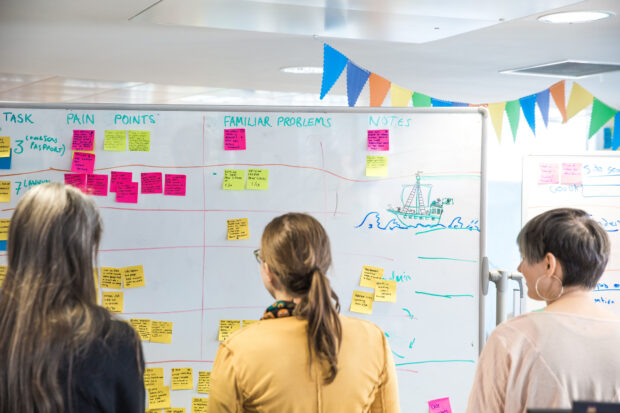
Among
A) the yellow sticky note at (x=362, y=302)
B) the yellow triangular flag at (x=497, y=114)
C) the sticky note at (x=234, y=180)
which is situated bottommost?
the yellow sticky note at (x=362, y=302)

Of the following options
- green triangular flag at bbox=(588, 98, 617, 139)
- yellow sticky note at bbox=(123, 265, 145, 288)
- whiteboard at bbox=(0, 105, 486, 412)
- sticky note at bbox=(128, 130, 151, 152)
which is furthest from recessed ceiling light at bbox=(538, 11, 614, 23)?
yellow sticky note at bbox=(123, 265, 145, 288)

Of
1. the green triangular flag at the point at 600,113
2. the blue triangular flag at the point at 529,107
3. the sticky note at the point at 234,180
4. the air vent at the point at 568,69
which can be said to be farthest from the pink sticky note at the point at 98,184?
the air vent at the point at 568,69

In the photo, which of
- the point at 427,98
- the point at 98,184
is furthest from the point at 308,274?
the point at 427,98

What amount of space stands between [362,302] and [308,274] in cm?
107

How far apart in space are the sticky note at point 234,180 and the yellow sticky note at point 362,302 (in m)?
0.60

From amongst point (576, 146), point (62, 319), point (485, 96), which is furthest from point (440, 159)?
point (576, 146)

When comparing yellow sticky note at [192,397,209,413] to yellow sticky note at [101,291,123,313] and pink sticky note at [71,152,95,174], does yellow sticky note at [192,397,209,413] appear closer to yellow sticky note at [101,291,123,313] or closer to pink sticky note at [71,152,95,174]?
yellow sticky note at [101,291,123,313]

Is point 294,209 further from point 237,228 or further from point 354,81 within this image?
point 354,81

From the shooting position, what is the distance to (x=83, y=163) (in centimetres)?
254

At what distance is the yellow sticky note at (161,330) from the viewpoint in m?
2.53

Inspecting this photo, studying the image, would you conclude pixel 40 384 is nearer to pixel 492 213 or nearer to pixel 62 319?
pixel 62 319

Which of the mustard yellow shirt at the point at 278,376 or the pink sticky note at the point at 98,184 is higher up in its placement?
the pink sticky note at the point at 98,184

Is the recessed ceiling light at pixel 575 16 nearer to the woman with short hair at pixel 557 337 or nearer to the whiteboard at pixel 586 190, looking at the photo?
the whiteboard at pixel 586 190

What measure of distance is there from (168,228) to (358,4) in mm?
1308
